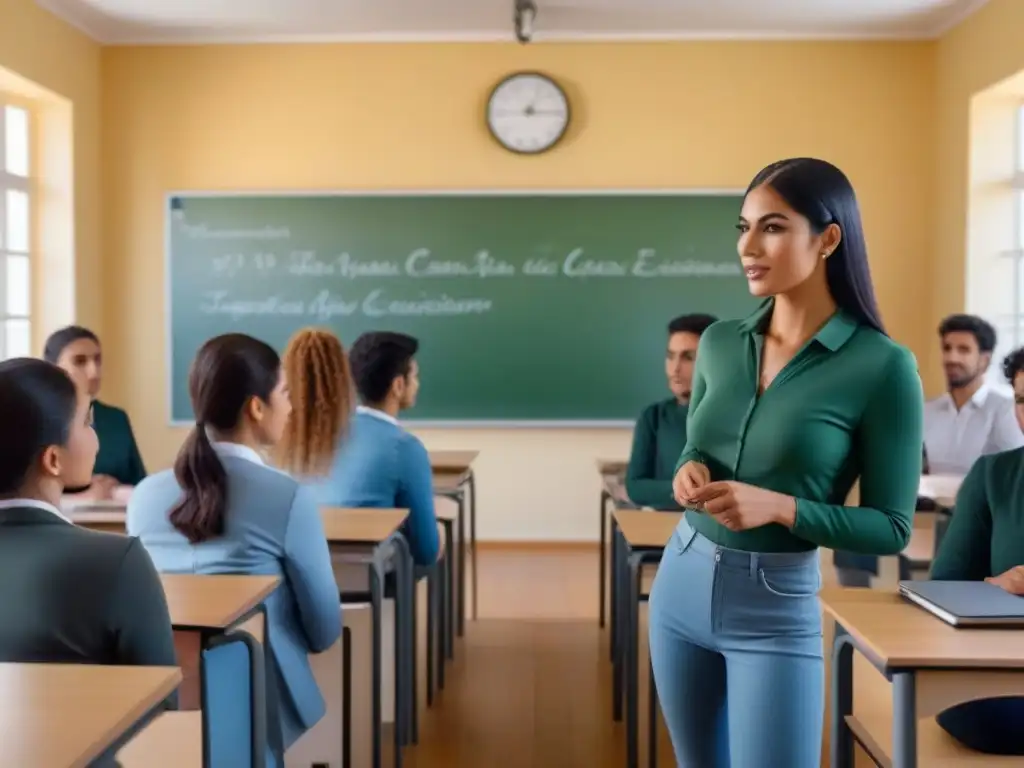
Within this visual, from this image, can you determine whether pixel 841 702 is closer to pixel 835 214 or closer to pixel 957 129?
pixel 835 214

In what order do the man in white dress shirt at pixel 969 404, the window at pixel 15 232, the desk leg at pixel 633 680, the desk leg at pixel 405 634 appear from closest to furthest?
the desk leg at pixel 633 680 → the desk leg at pixel 405 634 → the man in white dress shirt at pixel 969 404 → the window at pixel 15 232

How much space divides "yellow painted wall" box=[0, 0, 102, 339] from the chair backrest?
4379mm

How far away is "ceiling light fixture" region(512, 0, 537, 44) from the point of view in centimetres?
546

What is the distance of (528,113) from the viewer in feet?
19.9

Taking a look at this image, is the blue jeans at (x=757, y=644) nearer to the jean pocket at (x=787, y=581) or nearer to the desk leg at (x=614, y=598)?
the jean pocket at (x=787, y=581)

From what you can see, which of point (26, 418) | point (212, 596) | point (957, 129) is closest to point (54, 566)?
point (26, 418)

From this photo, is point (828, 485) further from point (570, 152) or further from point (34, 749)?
point (570, 152)

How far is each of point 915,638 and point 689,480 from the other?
503 mm

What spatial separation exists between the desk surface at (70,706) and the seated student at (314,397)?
5.34 feet

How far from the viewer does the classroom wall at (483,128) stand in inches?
239

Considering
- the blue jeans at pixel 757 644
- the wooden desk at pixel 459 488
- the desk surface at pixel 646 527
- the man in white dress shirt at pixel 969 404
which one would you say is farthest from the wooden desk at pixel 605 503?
the blue jeans at pixel 757 644

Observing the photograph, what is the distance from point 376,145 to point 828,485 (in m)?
5.10

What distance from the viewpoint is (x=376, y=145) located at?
6133 mm

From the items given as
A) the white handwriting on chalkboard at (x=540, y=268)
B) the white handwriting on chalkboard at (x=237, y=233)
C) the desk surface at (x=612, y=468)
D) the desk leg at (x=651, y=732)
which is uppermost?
the white handwriting on chalkboard at (x=237, y=233)
